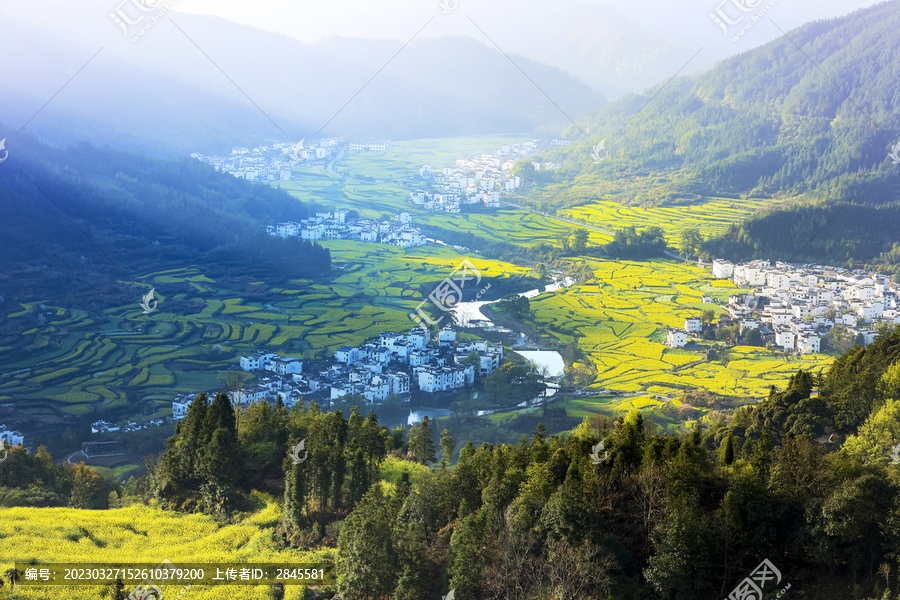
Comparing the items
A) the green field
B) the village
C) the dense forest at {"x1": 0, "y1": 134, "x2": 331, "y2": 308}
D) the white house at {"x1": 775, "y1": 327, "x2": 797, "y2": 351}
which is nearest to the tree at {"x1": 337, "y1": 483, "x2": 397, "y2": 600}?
the village

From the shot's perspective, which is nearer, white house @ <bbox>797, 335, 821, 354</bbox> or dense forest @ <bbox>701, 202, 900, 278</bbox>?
white house @ <bbox>797, 335, 821, 354</bbox>

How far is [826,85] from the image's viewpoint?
236ft

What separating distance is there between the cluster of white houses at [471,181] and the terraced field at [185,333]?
55.2ft

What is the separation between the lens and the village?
25.3 m

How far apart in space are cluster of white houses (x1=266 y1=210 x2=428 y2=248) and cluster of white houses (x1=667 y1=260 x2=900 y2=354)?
1847 cm

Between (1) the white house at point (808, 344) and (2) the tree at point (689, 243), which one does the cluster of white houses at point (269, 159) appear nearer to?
(2) the tree at point (689, 243)

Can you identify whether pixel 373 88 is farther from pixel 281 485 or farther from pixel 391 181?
pixel 281 485

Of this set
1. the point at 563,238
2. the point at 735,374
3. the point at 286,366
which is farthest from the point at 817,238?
the point at 286,366

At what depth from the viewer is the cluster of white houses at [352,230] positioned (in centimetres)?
4947

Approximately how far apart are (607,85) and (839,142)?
255ft

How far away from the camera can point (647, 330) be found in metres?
32.7

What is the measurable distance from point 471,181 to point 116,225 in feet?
105

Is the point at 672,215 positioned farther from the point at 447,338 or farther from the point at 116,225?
the point at 116,225

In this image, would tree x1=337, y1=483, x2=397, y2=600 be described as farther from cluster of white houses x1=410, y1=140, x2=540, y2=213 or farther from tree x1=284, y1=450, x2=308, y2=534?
cluster of white houses x1=410, y1=140, x2=540, y2=213
